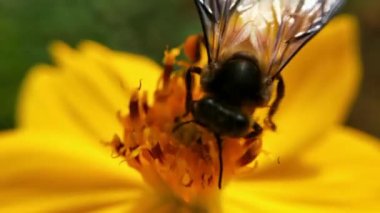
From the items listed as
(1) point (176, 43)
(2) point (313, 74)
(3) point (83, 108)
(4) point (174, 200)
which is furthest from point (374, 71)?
(4) point (174, 200)

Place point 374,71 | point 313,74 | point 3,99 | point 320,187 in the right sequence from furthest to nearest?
point 374,71, point 3,99, point 313,74, point 320,187

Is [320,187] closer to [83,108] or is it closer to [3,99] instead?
[83,108]

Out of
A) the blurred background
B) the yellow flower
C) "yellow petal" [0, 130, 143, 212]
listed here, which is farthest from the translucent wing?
the blurred background

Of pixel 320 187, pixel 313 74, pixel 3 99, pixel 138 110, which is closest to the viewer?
pixel 138 110

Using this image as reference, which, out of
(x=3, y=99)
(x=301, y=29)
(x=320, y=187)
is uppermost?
(x=3, y=99)

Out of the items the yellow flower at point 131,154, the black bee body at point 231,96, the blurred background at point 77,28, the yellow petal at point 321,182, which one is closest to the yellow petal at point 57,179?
the yellow flower at point 131,154

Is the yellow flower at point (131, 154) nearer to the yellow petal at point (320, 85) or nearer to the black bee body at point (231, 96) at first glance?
the yellow petal at point (320, 85)
